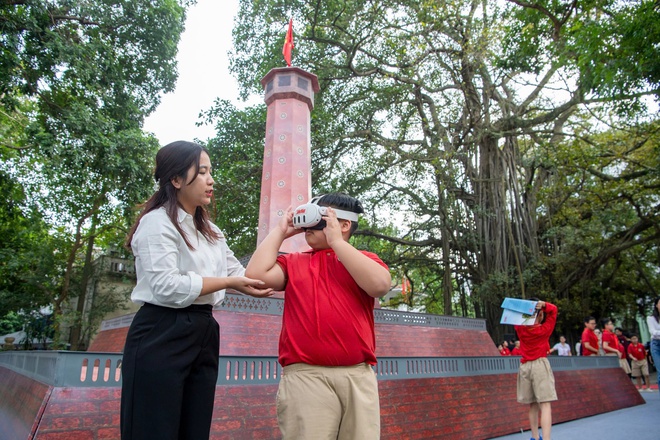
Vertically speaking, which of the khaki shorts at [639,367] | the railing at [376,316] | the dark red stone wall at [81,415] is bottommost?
the khaki shorts at [639,367]

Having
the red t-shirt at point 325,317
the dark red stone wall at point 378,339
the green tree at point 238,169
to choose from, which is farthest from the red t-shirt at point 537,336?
the green tree at point 238,169

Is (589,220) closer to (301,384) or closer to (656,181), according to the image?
(656,181)

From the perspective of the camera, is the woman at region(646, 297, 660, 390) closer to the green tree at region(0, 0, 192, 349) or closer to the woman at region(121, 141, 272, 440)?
the woman at region(121, 141, 272, 440)

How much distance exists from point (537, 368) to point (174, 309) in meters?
4.16

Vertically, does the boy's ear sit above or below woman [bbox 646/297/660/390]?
above

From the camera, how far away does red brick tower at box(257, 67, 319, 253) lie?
772 centimetres

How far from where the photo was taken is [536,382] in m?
4.67

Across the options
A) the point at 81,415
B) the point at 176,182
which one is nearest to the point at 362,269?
the point at 176,182

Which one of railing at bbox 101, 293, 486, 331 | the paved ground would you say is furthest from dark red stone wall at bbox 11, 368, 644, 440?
railing at bbox 101, 293, 486, 331

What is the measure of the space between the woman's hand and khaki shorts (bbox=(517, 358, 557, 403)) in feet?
12.3

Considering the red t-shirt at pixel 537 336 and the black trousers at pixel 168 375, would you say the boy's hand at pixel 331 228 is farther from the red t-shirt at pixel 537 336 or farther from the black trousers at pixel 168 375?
the red t-shirt at pixel 537 336

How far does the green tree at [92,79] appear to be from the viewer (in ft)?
25.2

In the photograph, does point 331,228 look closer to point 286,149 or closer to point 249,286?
point 249,286

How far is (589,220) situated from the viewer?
1400 centimetres
